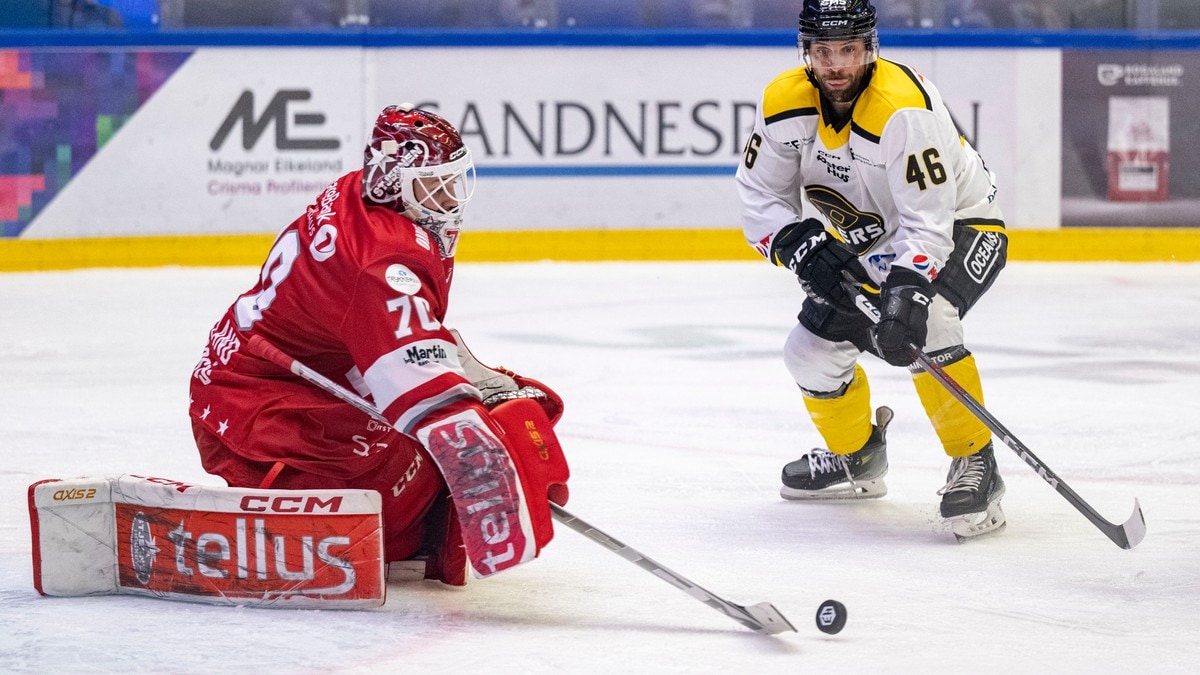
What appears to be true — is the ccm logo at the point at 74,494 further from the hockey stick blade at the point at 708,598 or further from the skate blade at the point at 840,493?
the skate blade at the point at 840,493

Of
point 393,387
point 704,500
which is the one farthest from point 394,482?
point 704,500

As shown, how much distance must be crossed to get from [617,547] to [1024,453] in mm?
909

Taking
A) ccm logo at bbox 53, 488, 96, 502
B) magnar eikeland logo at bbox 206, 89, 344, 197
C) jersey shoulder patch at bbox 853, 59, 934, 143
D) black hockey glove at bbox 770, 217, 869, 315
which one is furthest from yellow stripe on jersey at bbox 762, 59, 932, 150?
magnar eikeland logo at bbox 206, 89, 344, 197

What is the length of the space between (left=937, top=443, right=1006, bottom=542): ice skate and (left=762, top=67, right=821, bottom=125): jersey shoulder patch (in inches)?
30.2

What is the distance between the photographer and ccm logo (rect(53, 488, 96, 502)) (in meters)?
2.37

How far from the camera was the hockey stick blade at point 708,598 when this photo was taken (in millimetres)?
2227

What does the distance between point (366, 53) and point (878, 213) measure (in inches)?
176

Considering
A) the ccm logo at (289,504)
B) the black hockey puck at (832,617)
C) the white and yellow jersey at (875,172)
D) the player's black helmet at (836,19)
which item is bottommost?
the black hockey puck at (832,617)

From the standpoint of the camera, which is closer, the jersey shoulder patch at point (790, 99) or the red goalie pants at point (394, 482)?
the red goalie pants at point (394, 482)

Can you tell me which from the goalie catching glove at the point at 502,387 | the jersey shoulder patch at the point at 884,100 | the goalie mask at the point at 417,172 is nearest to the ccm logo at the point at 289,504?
the goalie catching glove at the point at 502,387

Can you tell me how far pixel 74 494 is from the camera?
7.81 ft

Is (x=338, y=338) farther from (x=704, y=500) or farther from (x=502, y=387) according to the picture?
(x=704, y=500)

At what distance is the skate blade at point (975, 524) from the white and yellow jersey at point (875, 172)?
0.46m

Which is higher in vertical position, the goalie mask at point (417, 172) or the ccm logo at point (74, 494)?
the goalie mask at point (417, 172)
